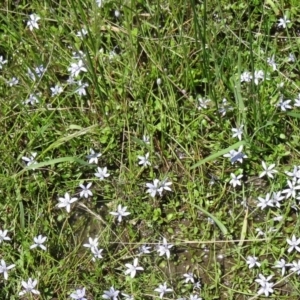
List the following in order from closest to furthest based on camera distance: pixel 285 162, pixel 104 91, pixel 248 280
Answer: pixel 248 280 < pixel 285 162 < pixel 104 91

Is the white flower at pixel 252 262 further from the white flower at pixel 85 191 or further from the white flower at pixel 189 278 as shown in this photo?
the white flower at pixel 85 191

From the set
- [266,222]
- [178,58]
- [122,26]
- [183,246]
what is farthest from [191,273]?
[122,26]

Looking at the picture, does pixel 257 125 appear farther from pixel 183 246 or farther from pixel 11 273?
pixel 11 273

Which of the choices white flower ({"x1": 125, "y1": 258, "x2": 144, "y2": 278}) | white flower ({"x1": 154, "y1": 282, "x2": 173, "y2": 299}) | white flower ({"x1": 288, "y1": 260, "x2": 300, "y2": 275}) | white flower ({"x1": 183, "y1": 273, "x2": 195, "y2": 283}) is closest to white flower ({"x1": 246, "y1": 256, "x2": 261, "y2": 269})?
white flower ({"x1": 288, "y1": 260, "x2": 300, "y2": 275})

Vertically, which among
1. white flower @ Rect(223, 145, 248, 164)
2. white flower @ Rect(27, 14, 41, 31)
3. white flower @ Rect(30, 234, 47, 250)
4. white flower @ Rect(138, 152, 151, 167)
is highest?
white flower @ Rect(27, 14, 41, 31)

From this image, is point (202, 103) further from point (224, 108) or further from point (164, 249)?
point (164, 249)

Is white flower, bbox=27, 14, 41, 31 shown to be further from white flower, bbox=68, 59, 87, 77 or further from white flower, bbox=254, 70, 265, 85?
white flower, bbox=254, 70, 265, 85

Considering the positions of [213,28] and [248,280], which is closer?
[248,280]
